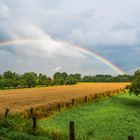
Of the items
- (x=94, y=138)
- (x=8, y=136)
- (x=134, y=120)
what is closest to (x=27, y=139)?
(x=8, y=136)

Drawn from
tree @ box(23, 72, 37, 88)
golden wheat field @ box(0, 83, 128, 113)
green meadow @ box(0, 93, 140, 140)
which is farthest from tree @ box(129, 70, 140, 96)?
tree @ box(23, 72, 37, 88)

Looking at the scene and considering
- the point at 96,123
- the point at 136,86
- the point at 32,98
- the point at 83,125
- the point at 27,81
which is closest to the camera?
the point at 83,125

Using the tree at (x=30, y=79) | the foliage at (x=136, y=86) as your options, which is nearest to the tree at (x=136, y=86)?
A: the foliage at (x=136, y=86)

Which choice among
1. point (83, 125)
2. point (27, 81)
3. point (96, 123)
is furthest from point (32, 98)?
point (27, 81)

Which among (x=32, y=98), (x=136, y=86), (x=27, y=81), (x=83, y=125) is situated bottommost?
(x=83, y=125)

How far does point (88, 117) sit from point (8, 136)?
1837 centimetres

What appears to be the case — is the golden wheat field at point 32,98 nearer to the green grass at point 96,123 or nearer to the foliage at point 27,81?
the green grass at point 96,123

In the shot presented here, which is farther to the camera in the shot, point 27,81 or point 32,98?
point 27,81

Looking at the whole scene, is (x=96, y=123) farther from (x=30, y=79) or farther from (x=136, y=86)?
(x=30, y=79)

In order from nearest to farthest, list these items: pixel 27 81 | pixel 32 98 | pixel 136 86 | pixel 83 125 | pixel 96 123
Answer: pixel 83 125 → pixel 96 123 → pixel 136 86 → pixel 32 98 → pixel 27 81

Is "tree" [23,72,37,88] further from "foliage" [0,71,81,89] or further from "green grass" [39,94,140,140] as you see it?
"green grass" [39,94,140,140]

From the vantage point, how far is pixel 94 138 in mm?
26406

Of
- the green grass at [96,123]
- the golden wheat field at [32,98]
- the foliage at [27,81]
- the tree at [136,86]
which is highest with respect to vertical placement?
the foliage at [27,81]

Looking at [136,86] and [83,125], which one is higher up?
[136,86]
